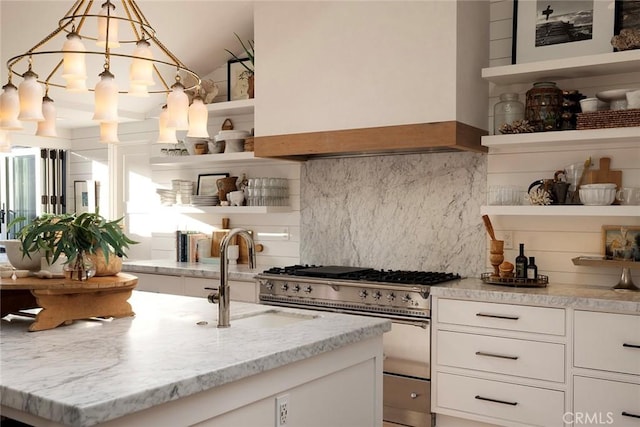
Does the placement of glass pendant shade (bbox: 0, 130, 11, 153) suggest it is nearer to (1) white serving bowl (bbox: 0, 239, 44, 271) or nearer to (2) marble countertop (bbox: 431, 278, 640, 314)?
(1) white serving bowl (bbox: 0, 239, 44, 271)


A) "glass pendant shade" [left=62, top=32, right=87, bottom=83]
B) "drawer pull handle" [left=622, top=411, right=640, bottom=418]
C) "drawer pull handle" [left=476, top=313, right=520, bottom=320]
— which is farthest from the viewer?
"drawer pull handle" [left=476, top=313, right=520, bottom=320]

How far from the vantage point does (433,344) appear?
3.71 meters

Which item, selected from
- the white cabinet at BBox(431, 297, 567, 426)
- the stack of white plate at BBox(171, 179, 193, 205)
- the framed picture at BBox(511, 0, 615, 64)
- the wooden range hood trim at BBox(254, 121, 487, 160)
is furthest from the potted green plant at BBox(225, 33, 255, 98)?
the white cabinet at BBox(431, 297, 567, 426)

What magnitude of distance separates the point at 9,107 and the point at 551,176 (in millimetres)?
3063

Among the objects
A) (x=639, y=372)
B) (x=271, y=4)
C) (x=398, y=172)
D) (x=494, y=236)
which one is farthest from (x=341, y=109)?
(x=639, y=372)

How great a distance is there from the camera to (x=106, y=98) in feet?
7.87

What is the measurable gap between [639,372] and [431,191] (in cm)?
177

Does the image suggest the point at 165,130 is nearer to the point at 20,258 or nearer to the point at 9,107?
the point at 9,107

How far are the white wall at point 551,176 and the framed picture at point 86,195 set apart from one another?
13.7 ft

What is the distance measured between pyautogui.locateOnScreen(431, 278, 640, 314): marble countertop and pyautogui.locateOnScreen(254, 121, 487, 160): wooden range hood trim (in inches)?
34.1

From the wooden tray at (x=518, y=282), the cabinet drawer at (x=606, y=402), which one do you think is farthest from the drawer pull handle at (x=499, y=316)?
the cabinet drawer at (x=606, y=402)

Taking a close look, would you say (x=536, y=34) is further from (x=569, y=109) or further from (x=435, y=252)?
(x=435, y=252)

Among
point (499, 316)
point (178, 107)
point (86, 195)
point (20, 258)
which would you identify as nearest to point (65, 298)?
point (20, 258)

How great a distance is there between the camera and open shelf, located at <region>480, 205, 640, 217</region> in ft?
11.1
